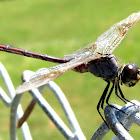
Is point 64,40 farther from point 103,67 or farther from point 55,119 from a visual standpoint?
point 55,119

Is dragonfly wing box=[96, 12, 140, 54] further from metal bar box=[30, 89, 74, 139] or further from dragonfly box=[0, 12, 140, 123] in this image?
metal bar box=[30, 89, 74, 139]

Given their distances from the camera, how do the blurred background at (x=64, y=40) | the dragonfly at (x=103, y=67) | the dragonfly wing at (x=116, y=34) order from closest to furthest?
1. the dragonfly at (x=103, y=67)
2. the dragonfly wing at (x=116, y=34)
3. the blurred background at (x=64, y=40)

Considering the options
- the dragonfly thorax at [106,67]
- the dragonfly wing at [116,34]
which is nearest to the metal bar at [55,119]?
the dragonfly thorax at [106,67]

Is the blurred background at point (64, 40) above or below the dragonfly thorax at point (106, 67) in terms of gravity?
below

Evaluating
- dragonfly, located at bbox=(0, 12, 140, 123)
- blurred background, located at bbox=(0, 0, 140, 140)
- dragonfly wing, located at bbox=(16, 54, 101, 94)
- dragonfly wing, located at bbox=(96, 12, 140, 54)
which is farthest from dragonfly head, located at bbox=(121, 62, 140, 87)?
blurred background, located at bbox=(0, 0, 140, 140)

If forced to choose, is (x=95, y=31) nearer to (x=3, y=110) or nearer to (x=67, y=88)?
(x=67, y=88)

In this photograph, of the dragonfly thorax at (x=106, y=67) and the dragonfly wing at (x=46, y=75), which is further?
the dragonfly thorax at (x=106, y=67)

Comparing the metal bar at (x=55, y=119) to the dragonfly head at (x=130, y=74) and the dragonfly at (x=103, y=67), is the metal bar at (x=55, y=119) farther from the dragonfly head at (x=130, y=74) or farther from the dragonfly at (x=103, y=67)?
the dragonfly head at (x=130, y=74)
